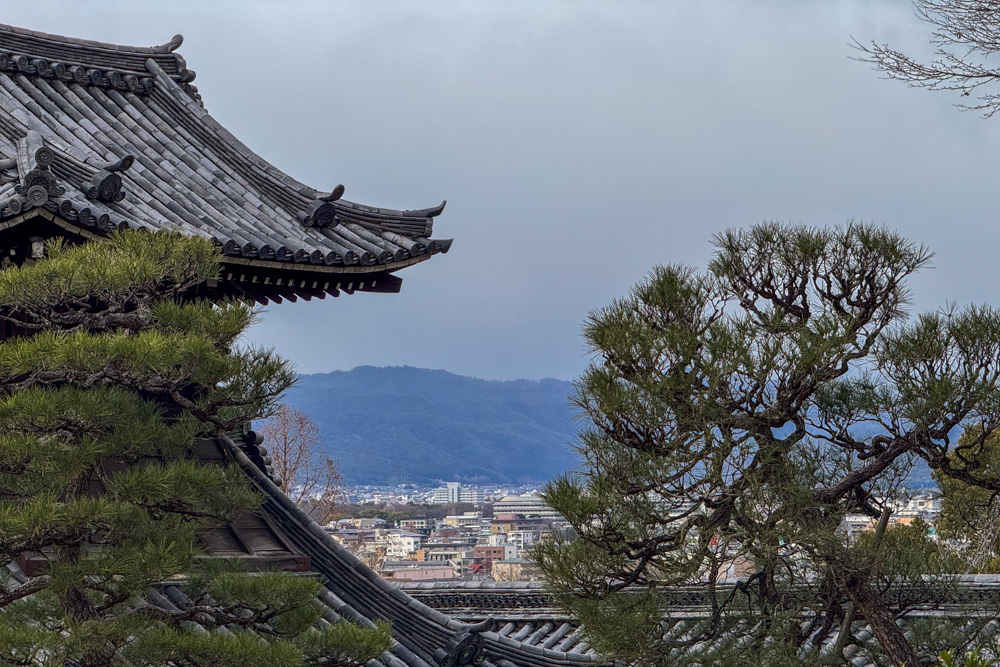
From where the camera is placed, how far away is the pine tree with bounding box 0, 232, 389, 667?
173 inches

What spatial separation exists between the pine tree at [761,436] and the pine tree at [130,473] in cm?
140

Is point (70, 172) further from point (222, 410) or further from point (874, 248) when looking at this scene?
point (874, 248)

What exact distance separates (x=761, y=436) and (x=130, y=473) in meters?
3.08

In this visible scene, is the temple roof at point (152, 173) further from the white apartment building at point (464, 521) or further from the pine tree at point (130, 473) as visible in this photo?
the white apartment building at point (464, 521)

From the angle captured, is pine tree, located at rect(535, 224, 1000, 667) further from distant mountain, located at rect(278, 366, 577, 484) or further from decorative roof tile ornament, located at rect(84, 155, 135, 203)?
distant mountain, located at rect(278, 366, 577, 484)

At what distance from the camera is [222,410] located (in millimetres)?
4879

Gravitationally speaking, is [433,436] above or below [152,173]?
above

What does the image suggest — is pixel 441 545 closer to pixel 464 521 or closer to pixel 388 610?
pixel 464 521

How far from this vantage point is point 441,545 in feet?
170

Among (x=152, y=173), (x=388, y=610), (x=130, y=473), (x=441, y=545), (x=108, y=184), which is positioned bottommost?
(x=388, y=610)

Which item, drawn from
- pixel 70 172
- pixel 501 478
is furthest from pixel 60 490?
pixel 501 478

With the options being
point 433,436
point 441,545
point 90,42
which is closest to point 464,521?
point 441,545

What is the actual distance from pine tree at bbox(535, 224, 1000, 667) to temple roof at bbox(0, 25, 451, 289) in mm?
1712

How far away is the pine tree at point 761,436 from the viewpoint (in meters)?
5.40
